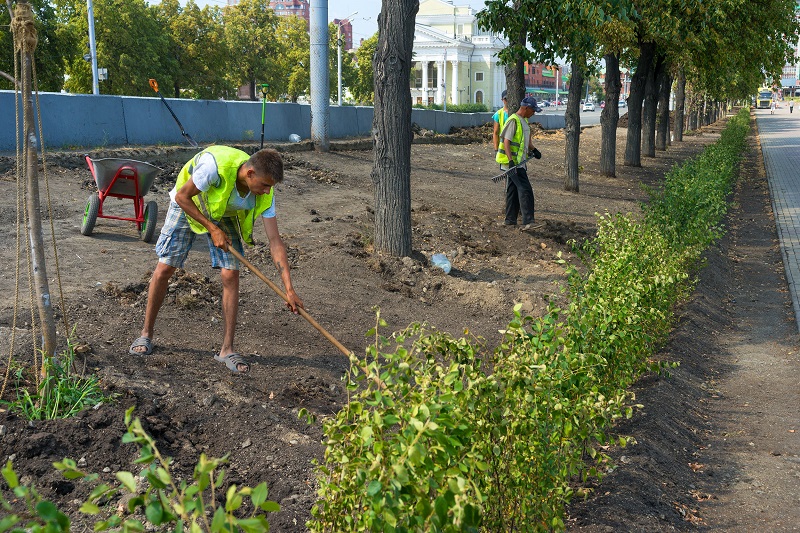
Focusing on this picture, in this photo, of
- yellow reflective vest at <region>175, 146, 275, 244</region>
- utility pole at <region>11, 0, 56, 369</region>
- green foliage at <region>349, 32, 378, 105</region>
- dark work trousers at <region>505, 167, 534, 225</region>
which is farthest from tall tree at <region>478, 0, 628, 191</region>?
green foliage at <region>349, 32, 378, 105</region>

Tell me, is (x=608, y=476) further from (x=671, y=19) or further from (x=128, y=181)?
(x=671, y=19)

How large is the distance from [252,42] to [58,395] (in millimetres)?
52970

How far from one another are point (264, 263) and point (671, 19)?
10573mm

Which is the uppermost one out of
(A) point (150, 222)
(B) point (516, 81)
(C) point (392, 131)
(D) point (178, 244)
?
(B) point (516, 81)

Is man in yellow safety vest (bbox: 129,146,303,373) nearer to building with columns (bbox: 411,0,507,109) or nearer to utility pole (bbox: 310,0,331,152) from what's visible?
utility pole (bbox: 310,0,331,152)

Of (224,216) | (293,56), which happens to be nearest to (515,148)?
(224,216)

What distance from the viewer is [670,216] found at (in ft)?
28.3

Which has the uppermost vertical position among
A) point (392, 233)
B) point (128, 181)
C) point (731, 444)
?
point (128, 181)

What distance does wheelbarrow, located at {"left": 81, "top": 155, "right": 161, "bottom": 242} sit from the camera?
873cm

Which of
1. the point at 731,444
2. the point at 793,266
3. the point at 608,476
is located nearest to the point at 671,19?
the point at 793,266

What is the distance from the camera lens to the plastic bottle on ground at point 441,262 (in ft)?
28.3

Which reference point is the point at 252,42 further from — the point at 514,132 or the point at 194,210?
the point at 194,210

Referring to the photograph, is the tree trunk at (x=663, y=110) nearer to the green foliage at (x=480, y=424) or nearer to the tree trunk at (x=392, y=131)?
the tree trunk at (x=392, y=131)

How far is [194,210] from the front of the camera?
5109 mm
